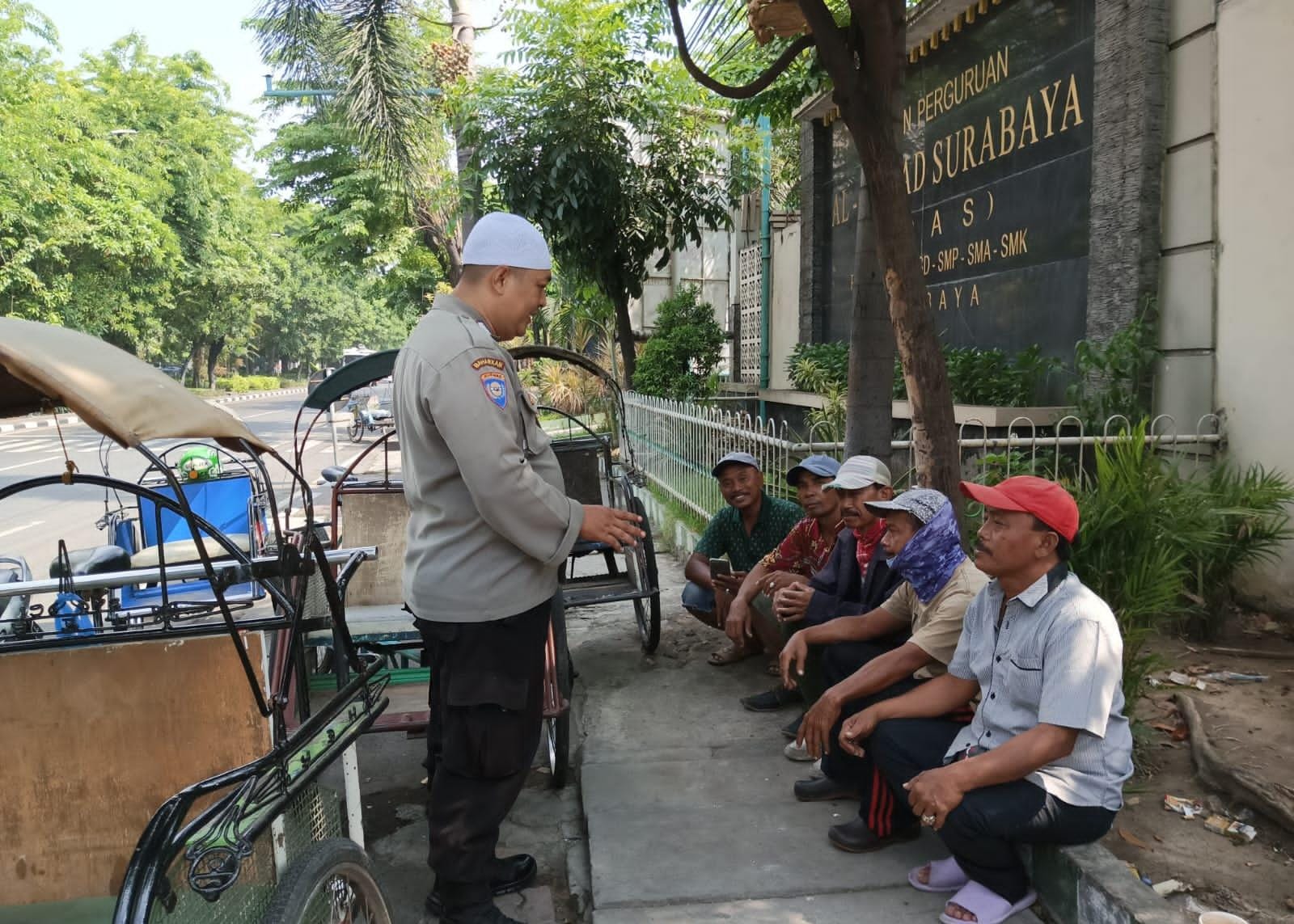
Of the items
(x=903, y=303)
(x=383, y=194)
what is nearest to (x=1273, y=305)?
(x=903, y=303)

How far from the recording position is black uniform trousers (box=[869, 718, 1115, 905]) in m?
2.47

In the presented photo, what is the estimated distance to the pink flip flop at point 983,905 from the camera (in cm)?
258

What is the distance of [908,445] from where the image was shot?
18.2ft

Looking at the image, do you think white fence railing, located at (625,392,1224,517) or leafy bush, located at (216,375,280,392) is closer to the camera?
white fence railing, located at (625,392,1224,517)

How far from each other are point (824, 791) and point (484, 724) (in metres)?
1.47

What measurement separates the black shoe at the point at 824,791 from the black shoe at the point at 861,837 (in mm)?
283

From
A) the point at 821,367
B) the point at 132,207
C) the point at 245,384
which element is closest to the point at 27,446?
the point at 132,207

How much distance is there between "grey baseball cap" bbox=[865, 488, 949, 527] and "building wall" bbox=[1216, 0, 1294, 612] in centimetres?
305

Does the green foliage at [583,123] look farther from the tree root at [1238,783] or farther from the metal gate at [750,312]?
the tree root at [1238,783]

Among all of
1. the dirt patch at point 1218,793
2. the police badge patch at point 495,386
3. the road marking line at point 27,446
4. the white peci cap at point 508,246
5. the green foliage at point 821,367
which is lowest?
the dirt patch at point 1218,793

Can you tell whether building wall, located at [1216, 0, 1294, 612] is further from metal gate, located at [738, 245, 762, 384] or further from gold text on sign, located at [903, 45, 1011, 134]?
metal gate, located at [738, 245, 762, 384]

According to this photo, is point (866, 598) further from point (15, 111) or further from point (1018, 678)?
point (15, 111)

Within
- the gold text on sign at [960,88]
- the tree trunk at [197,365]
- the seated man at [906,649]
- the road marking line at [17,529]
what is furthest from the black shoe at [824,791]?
the tree trunk at [197,365]

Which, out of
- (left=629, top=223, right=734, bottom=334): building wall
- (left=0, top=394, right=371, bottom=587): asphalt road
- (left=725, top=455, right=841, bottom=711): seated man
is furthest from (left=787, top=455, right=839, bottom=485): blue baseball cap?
(left=629, top=223, right=734, bottom=334): building wall
